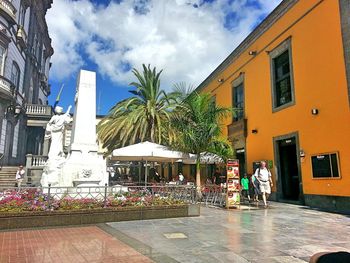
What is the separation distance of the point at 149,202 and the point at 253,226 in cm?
325

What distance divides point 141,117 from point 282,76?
353 inches

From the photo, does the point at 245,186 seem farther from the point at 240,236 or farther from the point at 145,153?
the point at 240,236

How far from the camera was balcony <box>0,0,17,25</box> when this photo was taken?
823 inches

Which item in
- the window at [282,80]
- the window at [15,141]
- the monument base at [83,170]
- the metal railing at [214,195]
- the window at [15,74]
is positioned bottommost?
the metal railing at [214,195]

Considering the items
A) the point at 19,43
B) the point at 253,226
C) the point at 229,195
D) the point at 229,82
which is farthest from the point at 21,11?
the point at 253,226

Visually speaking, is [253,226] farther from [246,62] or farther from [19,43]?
[19,43]

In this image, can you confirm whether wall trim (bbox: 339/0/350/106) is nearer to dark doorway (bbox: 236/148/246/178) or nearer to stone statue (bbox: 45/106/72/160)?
dark doorway (bbox: 236/148/246/178)

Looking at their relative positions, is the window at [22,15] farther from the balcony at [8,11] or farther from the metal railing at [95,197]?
the metal railing at [95,197]

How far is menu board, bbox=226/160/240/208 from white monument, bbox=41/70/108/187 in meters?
5.00

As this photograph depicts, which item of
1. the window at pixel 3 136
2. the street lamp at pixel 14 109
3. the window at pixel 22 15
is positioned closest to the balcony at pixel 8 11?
the window at pixel 22 15

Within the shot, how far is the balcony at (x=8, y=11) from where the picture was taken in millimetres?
20914

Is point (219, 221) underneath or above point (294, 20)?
underneath

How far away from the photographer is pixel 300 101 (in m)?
13.3

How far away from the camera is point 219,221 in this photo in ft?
29.4
